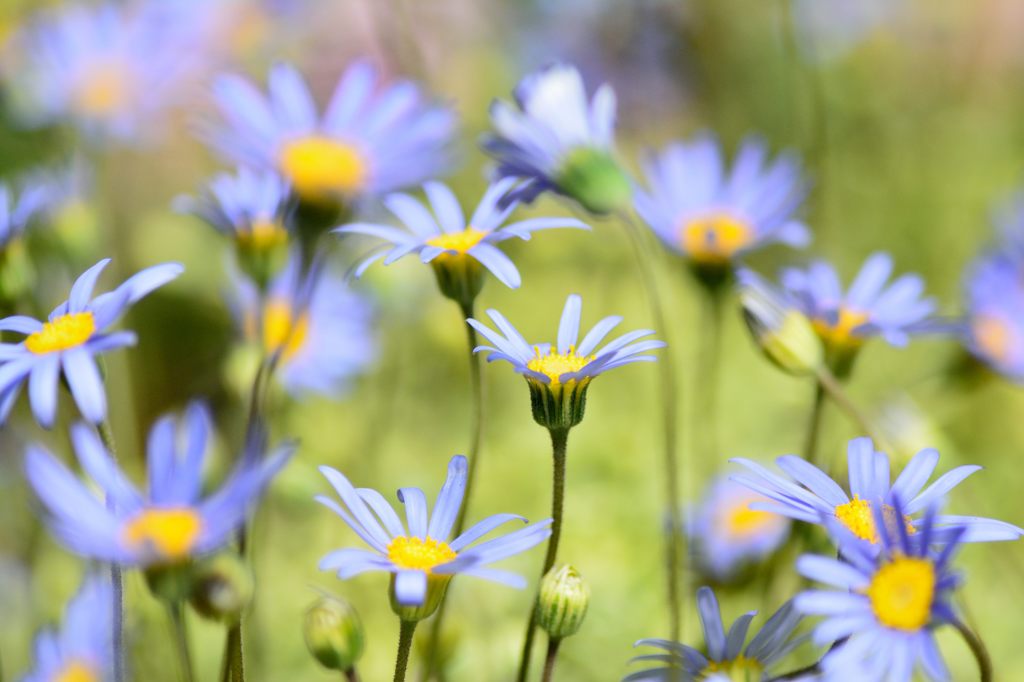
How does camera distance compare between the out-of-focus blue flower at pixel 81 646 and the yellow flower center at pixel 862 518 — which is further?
the out-of-focus blue flower at pixel 81 646

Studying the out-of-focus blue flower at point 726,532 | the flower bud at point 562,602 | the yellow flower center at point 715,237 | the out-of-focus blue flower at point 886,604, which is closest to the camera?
the out-of-focus blue flower at point 886,604

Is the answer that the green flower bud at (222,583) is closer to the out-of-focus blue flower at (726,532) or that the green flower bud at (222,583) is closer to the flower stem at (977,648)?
the flower stem at (977,648)

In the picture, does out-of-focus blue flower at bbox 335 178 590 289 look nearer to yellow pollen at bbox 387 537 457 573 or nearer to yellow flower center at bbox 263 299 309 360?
yellow pollen at bbox 387 537 457 573

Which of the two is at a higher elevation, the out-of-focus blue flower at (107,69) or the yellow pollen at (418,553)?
the out-of-focus blue flower at (107,69)

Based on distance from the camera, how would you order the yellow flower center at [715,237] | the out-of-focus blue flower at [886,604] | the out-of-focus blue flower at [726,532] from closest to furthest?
the out-of-focus blue flower at [886,604]
the yellow flower center at [715,237]
the out-of-focus blue flower at [726,532]

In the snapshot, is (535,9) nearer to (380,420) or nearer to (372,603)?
(380,420)

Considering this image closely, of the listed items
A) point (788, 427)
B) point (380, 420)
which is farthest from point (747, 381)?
point (380, 420)

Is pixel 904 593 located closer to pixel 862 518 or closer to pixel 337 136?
pixel 862 518

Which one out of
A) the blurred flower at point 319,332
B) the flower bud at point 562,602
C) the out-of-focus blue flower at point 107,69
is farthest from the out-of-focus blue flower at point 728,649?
the out-of-focus blue flower at point 107,69
